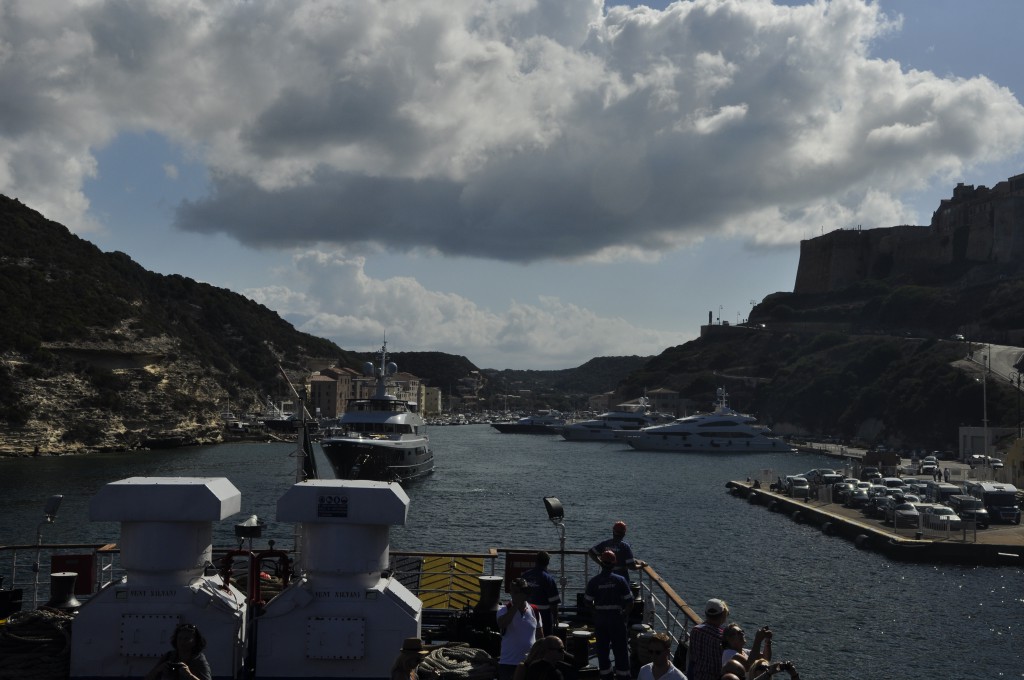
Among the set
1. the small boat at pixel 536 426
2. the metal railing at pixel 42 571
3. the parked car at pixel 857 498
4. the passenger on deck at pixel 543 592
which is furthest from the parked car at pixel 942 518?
the small boat at pixel 536 426

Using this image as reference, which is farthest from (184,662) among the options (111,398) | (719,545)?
(111,398)

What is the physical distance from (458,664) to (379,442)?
55374 mm

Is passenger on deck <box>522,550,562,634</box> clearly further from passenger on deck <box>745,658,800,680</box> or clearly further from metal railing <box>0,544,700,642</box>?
passenger on deck <box>745,658,800,680</box>

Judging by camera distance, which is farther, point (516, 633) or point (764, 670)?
point (516, 633)

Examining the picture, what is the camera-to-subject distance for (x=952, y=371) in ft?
351

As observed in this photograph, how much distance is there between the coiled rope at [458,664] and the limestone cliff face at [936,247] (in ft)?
481

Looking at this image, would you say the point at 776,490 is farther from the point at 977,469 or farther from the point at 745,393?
the point at 745,393

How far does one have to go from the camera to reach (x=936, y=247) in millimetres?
158625

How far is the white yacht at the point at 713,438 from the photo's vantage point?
372 ft

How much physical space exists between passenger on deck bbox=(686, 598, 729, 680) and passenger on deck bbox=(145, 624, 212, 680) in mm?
3941

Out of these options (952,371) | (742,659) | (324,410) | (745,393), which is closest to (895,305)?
(745,393)

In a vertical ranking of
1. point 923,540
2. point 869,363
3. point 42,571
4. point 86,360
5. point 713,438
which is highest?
point 869,363

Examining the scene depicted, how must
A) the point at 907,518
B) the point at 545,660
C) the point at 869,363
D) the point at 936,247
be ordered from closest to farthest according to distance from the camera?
Answer: the point at 545,660
the point at 907,518
the point at 869,363
the point at 936,247

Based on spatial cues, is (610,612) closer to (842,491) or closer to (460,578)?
(460,578)
